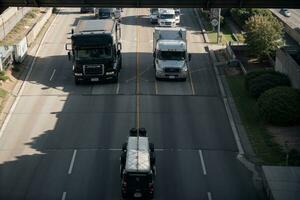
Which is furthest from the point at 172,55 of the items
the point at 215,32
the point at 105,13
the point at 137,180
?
the point at 105,13

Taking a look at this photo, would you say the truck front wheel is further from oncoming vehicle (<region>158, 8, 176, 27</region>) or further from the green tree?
oncoming vehicle (<region>158, 8, 176, 27</region>)

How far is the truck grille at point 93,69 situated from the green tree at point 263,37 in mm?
14360

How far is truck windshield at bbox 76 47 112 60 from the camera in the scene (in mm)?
45844

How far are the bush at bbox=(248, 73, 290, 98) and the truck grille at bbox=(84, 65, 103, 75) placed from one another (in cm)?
1157

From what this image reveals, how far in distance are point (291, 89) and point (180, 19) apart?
36.7 m

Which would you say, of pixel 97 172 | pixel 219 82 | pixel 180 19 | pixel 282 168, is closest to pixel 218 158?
pixel 282 168

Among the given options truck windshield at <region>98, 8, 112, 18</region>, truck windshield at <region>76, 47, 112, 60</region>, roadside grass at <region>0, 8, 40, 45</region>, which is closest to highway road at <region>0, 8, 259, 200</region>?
truck windshield at <region>76, 47, 112, 60</region>

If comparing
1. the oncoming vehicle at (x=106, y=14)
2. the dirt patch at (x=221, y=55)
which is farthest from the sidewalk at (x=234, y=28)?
the oncoming vehicle at (x=106, y=14)

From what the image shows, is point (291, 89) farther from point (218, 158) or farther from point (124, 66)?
point (124, 66)

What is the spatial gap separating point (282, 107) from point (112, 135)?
1077cm

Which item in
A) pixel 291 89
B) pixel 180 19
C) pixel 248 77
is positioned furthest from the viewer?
pixel 180 19

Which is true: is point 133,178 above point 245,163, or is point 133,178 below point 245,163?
above

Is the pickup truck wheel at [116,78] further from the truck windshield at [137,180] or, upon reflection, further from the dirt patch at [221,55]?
the truck windshield at [137,180]

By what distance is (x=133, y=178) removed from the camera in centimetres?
2786
